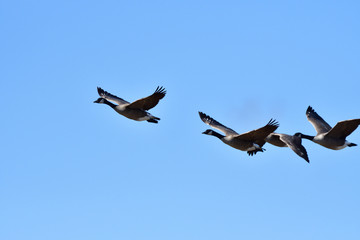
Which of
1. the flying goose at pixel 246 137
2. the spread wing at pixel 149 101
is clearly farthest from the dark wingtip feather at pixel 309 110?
the spread wing at pixel 149 101

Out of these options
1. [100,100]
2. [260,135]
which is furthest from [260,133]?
[100,100]

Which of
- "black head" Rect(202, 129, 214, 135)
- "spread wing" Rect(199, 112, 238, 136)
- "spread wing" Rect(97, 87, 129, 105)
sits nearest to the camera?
"black head" Rect(202, 129, 214, 135)

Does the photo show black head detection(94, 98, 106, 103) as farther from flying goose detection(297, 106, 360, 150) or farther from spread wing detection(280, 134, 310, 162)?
flying goose detection(297, 106, 360, 150)

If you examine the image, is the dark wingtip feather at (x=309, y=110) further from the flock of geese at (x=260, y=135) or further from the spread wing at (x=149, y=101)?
the spread wing at (x=149, y=101)

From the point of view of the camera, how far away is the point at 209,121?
28469mm

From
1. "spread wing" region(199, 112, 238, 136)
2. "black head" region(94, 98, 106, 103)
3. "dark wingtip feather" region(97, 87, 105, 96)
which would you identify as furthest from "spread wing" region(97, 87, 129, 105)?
"spread wing" region(199, 112, 238, 136)

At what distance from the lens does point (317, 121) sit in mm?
27578

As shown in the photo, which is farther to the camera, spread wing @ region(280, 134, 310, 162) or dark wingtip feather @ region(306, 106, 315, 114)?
dark wingtip feather @ region(306, 106, 315, 114)

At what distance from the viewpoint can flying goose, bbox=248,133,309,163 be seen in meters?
23.5

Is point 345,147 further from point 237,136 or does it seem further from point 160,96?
point 160,96

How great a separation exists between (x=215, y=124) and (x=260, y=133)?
4851 mm

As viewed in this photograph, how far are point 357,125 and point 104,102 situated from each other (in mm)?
9626

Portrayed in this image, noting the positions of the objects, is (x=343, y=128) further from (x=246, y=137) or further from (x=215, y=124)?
(x=215, y=124)

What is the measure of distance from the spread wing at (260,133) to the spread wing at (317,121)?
11.9 ft
